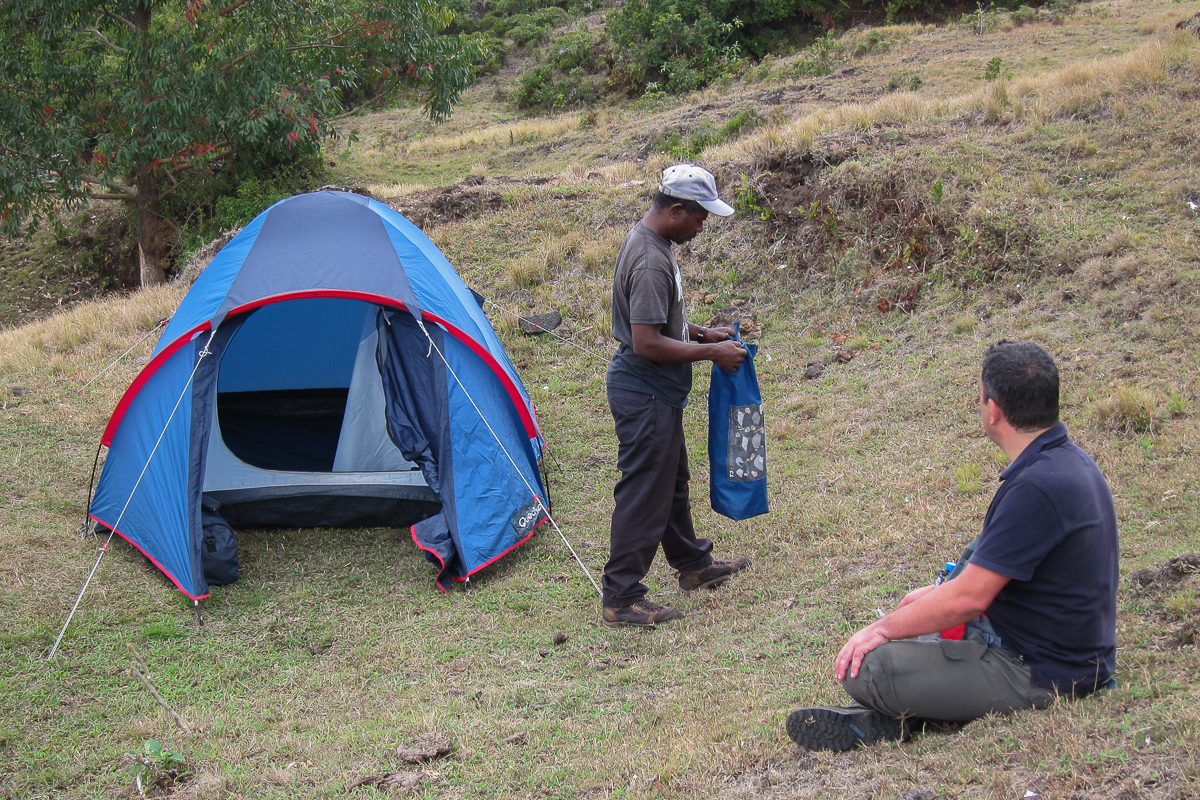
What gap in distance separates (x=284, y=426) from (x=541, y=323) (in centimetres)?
295

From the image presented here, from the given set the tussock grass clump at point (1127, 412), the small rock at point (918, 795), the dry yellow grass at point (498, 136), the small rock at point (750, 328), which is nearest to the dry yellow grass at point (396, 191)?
the dry yellow grass at point (498, 136)

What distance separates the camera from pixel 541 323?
30.8ft

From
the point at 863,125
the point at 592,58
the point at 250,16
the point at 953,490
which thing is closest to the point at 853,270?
the point at 863,125

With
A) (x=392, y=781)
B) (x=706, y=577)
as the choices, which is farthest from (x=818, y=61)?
(x=392, y=781)

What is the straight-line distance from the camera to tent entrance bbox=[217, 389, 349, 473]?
22.2 ft

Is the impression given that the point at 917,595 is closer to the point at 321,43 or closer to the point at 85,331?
the point at 85,331

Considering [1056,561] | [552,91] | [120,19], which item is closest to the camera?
[1056,561]

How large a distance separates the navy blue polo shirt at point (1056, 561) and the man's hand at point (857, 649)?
37cm

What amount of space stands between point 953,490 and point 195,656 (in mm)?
4169

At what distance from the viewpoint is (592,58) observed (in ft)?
79.4

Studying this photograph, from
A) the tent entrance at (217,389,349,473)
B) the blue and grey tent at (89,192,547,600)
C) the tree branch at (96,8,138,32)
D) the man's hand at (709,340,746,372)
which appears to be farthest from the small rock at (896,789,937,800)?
the tree branch at (96,8,138,32)

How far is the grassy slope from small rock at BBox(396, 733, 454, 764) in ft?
0.23

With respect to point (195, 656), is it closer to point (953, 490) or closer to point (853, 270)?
point (953, 490)

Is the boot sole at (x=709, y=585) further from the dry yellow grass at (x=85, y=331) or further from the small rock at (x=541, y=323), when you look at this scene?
the dry yellow grass at (x=85, y=331)
